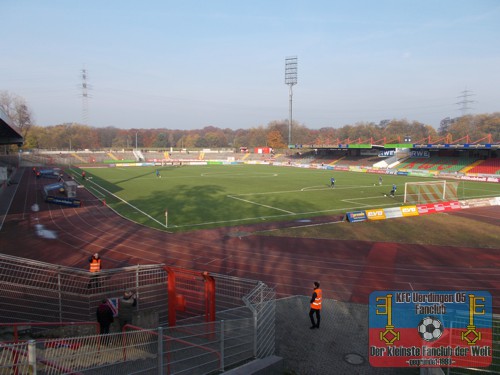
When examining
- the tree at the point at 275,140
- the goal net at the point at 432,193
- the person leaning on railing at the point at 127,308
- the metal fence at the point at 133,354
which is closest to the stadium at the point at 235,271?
the metal fence at the point at 133,354

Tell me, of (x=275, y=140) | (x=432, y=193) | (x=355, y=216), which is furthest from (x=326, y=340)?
(x=275, y=140)

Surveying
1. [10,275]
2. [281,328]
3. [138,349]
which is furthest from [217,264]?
[138,349]

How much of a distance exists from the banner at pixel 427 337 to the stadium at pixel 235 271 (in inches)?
2.4

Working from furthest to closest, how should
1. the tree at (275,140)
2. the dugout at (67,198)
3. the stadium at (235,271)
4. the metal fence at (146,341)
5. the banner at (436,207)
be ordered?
the tree at (275,140), the dugout at (67,198), the banner at (436,207), the stadium at (235,271), the metal fence at (146,341)

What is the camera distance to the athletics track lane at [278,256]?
1513 cm

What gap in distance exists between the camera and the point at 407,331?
30.0 ft

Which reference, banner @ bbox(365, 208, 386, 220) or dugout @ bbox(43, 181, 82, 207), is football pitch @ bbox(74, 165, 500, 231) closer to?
dugout @ bbox(43, 181, 82, 207)

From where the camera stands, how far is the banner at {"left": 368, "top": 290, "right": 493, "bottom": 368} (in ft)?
24.7

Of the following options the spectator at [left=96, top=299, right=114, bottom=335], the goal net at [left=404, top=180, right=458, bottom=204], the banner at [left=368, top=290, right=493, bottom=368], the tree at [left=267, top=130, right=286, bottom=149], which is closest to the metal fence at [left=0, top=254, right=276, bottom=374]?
the spectator at [left=96, top=299, right=114, bottom=335]

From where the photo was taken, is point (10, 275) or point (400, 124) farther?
point (400, 124)

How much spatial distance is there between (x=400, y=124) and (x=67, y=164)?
112 metres

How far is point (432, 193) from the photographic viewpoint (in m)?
38.7

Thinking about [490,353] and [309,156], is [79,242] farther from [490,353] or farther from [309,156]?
[309,156]

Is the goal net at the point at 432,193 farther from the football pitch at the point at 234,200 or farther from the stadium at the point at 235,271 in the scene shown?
the football pitch at the point at 234,200
